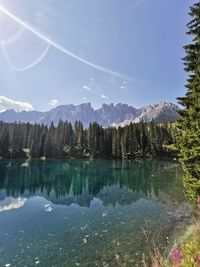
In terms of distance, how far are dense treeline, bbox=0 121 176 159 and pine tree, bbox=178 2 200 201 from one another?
98243 mm

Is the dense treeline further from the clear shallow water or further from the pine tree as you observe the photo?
the pine tree

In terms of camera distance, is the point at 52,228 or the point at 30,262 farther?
the point at 52,228

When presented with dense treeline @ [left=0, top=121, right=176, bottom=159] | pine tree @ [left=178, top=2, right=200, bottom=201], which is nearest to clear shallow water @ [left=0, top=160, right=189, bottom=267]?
pine tree @ [left=178, top=2, right=200, bottom=201]

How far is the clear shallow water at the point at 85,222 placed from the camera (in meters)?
16.5

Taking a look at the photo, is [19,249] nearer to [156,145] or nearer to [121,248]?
[121,248]

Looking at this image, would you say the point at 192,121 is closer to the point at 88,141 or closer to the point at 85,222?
the point at 85,222

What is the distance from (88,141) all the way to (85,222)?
105937 millimetres

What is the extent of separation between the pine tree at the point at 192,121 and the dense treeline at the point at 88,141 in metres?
98.2

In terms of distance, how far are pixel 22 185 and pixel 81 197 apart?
18.8 metres

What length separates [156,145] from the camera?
11981 cm

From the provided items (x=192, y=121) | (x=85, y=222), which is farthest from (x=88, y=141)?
(x=192, y=121)

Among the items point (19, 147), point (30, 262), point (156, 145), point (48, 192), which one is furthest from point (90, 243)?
point (19, 147)

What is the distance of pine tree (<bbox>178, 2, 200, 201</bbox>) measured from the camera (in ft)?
56.2

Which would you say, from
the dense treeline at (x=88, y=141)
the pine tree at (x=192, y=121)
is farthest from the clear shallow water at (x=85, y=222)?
the dense treeline at (x=88, y=141)
